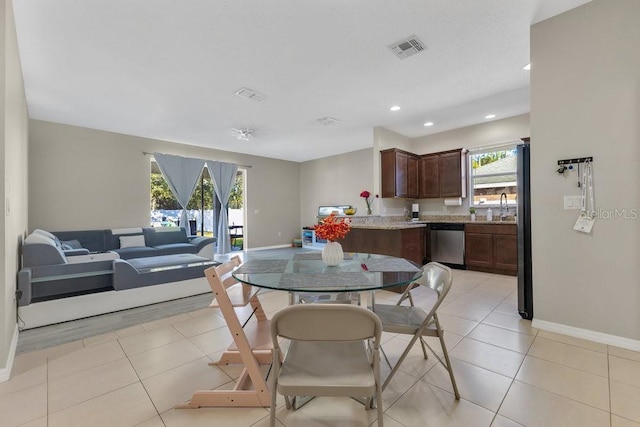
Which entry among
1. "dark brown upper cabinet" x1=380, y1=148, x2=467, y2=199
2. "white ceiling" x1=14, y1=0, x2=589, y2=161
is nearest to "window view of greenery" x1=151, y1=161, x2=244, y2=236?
"white ceiling" x1=14, y1=0, x2=589, y2=161

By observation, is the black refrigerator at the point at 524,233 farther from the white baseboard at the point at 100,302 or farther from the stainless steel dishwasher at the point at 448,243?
the white baseboard at the point at 100,302

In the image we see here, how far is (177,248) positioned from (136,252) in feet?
2.22

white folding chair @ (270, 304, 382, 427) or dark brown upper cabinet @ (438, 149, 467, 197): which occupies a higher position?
dark brown upper cabinet @ (438, 149, 467, 197)

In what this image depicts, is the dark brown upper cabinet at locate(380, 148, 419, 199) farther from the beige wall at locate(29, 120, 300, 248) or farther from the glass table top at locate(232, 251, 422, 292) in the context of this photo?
the beige wall at locate(29, 120, 300, 248)

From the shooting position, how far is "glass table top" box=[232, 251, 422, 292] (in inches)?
58.2

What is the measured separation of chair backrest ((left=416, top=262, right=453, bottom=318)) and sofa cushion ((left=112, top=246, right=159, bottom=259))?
5.05 m

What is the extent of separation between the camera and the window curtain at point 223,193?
714cm

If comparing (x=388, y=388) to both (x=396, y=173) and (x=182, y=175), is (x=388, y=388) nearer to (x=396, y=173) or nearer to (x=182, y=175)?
(x=396, y=173)

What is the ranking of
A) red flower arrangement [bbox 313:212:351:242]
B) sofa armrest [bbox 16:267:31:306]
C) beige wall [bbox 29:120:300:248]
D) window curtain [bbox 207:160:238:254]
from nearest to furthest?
1. red flower arrangement [bbox 313:212:351:242]
2. sofa armrest [bbox 16:267:31:306]
3. beige wall [bbox 29:120:300:248]
4. window curtain [bbox 207:160:238:254]

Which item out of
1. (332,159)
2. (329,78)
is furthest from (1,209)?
(332,159)

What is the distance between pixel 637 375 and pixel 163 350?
134 inches

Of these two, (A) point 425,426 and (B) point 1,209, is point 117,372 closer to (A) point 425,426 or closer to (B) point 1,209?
(B) point 1,209

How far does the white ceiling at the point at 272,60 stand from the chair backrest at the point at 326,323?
2377mm

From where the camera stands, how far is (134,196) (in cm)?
585
